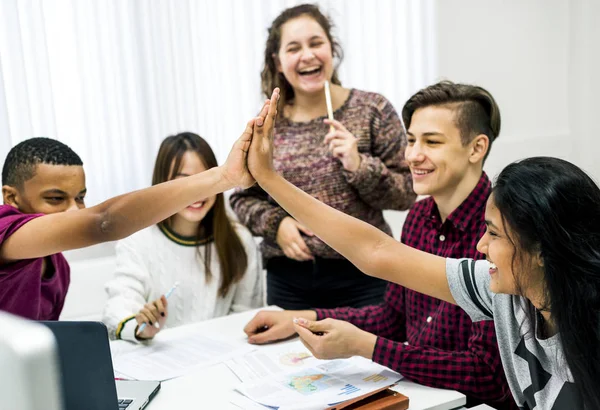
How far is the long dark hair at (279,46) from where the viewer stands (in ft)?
7.61

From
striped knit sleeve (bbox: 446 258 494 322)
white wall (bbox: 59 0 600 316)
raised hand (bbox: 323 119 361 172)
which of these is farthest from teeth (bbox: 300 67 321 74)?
white wall (bbox: 59 0 600 316)

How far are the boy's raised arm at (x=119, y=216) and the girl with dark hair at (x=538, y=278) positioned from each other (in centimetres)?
21

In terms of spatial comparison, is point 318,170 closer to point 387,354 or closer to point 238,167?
point 238,167

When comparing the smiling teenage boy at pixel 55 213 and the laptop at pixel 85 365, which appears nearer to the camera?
the laptop at pixel 85 365

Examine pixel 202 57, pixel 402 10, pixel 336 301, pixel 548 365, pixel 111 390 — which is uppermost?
pixel 402 10

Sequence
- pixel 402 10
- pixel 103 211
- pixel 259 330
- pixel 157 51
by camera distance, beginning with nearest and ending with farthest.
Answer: pixel 103 211 → pixel 259 330 → pixel 157 51 → pixel 402 10

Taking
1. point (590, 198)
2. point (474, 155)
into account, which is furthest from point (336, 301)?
point (590, 198)

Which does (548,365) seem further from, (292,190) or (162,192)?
(162,192)

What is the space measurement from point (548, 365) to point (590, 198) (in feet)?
1.02

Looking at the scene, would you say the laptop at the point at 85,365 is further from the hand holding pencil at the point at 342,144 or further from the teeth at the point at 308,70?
the teeth at the point at 308,70

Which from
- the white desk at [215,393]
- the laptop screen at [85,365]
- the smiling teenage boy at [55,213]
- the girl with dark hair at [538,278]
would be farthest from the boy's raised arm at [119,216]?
the laptop screen at [85,365]

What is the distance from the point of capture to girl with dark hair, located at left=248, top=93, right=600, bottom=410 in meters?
1.09

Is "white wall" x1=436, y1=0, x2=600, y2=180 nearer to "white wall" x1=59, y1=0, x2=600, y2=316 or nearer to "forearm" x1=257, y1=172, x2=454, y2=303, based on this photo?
"white wall" x1=59, y1=0, x2=600, y2=316

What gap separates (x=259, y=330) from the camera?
5.89ft
